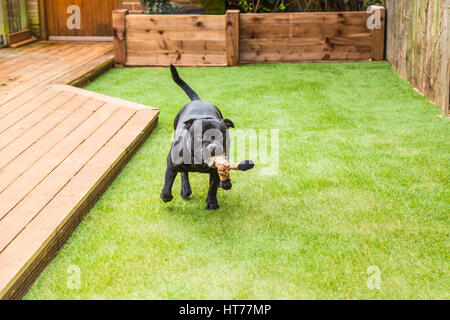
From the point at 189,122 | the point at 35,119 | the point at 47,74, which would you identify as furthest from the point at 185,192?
the point at 47,74

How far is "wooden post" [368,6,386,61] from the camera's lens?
699 cm

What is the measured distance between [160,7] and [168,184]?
525 centimetres

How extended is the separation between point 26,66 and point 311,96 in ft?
11.2

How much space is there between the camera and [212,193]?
3.00 metres

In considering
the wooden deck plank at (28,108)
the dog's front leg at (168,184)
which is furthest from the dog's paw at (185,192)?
the wooden deck plank at (28,108)

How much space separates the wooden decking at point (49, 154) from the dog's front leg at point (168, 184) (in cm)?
43

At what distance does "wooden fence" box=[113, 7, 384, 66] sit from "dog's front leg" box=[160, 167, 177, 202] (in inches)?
172

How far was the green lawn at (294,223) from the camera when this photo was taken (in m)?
2.27

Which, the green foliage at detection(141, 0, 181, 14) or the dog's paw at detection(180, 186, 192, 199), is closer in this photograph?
the dog's paw at detection(180, 186, 192, 199)

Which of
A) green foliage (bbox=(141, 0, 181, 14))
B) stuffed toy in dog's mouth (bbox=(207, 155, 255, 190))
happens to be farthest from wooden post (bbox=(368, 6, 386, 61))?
stuffed toy in dog's mouth (bbox=(207, 155, 255, 190))

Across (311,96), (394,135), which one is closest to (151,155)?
(394,135)

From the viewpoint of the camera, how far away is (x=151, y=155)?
3.95 m

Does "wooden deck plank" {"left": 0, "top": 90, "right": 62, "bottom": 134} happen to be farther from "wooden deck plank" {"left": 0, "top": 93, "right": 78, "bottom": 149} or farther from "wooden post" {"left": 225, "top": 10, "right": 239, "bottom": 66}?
"wooden post" {"left": 225, "top": 10, "right": 239, "bottom": 66}
